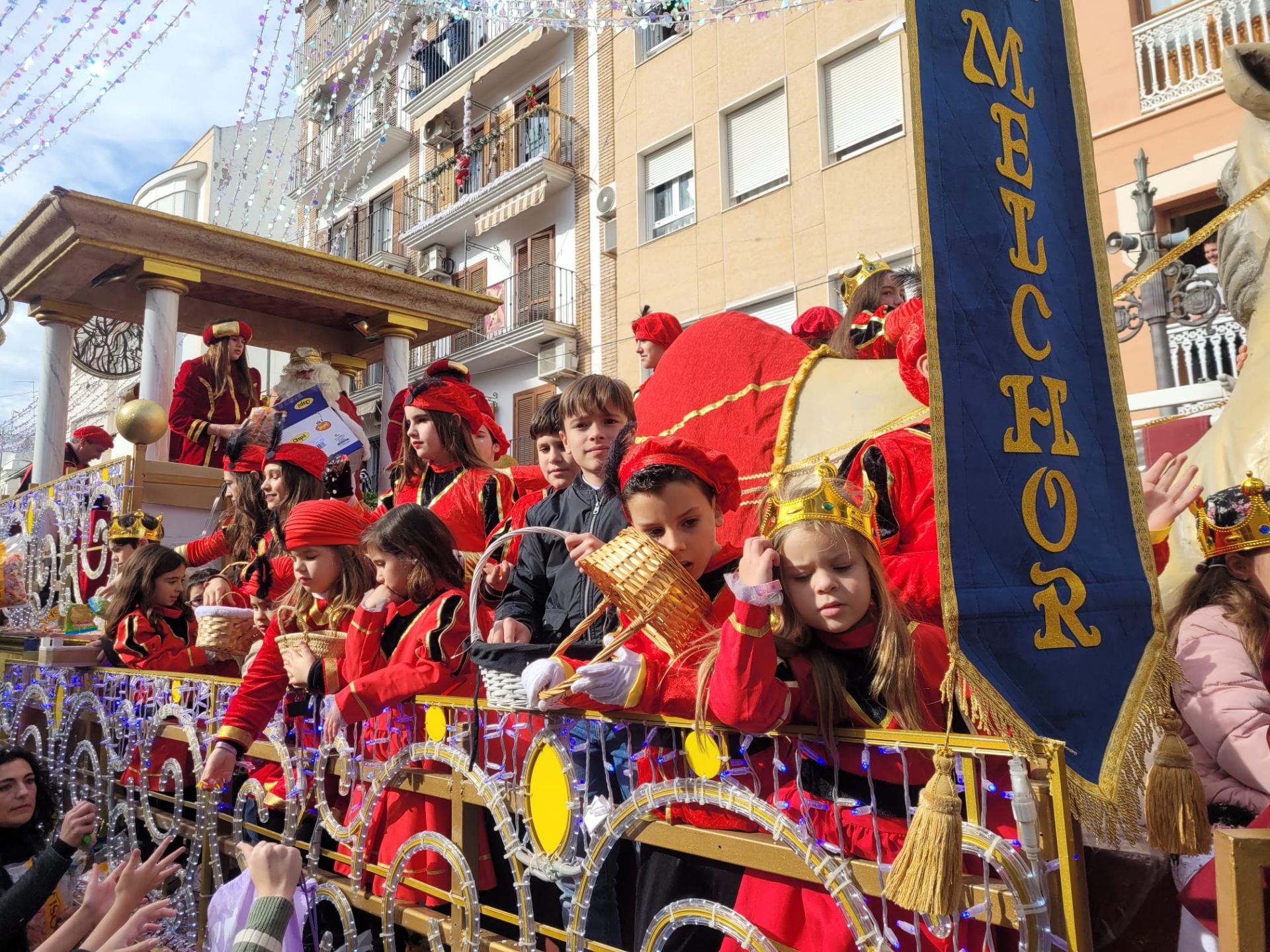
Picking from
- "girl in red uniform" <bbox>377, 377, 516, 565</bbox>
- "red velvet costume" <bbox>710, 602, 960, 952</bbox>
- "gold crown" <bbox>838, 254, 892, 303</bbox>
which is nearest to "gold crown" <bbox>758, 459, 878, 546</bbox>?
"red velvet costume" <bbox>710, 602, 960, 952</bbox>

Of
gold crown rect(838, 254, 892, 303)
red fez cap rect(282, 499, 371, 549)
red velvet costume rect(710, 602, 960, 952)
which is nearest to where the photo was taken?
red velvet costume rect(710, 602, 960, 952)

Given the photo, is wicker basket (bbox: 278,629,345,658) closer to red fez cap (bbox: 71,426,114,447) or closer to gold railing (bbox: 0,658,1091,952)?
gold railing (bbox: 0,658,1091,952)

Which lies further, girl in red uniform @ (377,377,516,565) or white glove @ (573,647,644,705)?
girl in red uniform @ (377,377,516,565)

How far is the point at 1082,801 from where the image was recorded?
153 cm

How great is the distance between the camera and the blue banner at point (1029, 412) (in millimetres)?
1609

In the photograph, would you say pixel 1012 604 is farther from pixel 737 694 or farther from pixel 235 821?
pixel 235 821

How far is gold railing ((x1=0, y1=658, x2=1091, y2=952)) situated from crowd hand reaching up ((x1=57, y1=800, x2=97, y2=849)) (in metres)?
0.45

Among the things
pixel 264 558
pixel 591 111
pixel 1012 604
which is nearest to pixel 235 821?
pixel 264 558

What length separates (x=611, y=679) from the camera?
201cm

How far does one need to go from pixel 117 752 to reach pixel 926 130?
14.1 feet

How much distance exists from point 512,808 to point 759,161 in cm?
1201

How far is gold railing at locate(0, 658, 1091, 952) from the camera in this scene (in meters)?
1.49

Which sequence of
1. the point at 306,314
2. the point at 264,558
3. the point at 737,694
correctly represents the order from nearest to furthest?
the point at 737,694 < the point at 264,558 < the point at 306,314

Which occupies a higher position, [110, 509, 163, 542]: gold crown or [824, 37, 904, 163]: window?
[824, 37, 904, 163]: window
